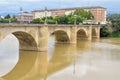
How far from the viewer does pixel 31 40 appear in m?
36.5

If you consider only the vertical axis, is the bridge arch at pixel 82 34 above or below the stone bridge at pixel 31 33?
below

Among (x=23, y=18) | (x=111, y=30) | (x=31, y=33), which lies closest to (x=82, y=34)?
(x=111, y=30)

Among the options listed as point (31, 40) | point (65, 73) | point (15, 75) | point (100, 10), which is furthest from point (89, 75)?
point (100, 10)

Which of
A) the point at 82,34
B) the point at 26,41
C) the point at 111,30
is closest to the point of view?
the point at 26,41

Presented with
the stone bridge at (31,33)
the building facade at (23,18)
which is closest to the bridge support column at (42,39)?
the stone bridge at (31,33)

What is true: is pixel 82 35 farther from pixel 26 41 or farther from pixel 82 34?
pixel 26 41

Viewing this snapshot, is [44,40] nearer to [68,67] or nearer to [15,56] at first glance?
[15,56]

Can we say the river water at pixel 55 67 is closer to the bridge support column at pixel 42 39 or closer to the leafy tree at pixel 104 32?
the bridge support column at pixel 42 39

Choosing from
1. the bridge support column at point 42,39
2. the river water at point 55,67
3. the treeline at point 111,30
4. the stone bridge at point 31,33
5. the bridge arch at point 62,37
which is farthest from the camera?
the treeline at point 111,30

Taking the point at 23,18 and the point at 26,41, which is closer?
the point at 26,41

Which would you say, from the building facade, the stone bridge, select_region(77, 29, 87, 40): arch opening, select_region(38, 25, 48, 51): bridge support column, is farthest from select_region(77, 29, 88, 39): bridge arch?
select_region(38, 25, 48, 51): bridge support column

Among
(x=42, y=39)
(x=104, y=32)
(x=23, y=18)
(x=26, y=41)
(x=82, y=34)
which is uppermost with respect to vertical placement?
(x=23, y=18)

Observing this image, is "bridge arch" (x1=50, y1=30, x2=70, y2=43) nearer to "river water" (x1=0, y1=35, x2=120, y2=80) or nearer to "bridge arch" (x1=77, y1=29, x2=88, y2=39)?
"bridge arch" (x1=77, y1=29, x2=88, y2=39)

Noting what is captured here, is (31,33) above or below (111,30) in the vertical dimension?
above
